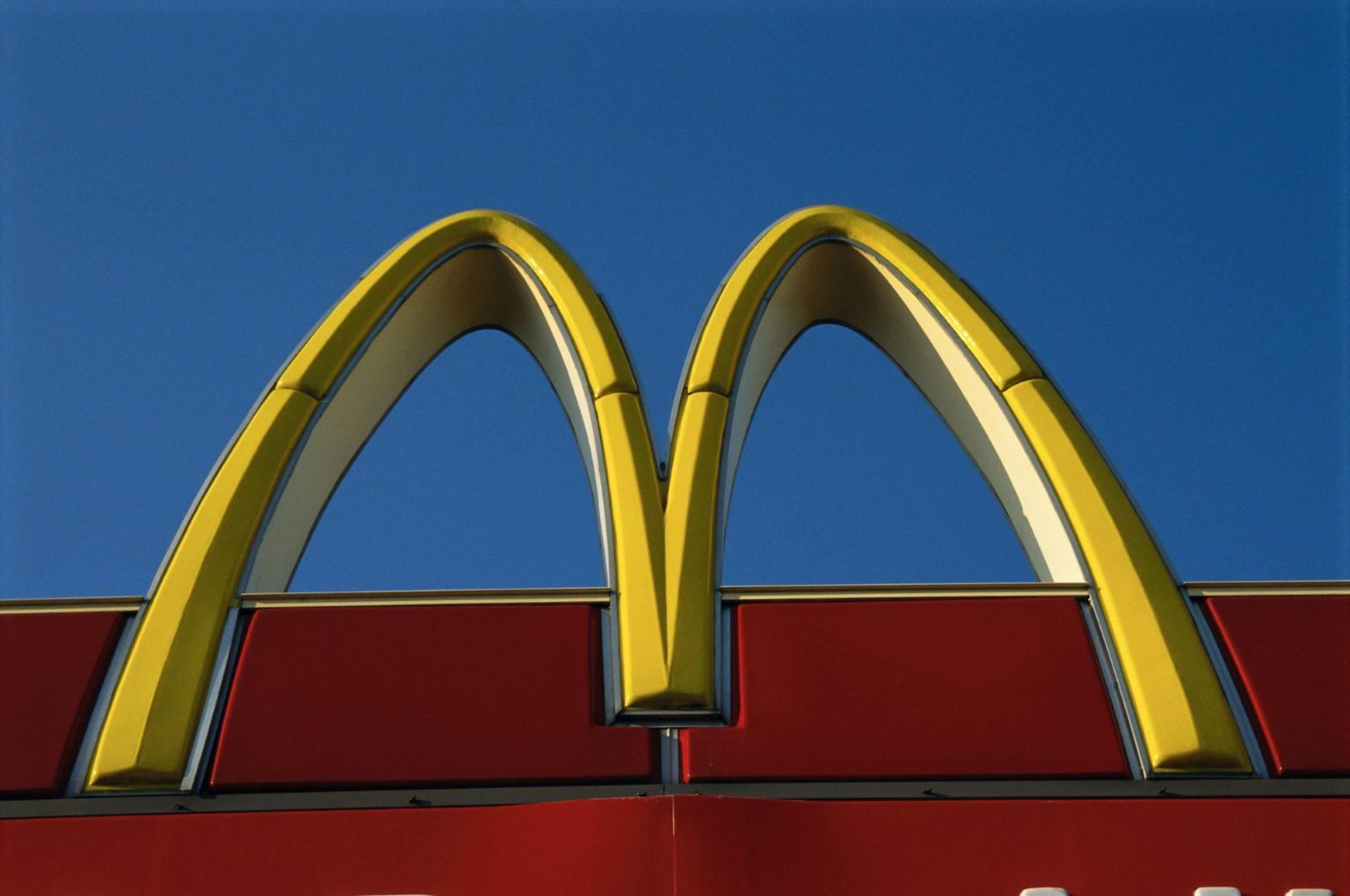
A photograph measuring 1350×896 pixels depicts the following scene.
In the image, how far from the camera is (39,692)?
612 cm

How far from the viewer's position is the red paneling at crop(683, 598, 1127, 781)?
19.1 ft

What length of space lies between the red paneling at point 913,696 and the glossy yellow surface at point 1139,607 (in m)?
0.20

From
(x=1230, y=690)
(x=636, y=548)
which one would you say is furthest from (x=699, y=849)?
(x=1230, y=690)

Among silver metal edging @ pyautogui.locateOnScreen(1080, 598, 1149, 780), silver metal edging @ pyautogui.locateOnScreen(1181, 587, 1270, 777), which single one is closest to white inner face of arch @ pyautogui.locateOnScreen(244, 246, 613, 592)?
silver metal edging @ pyautogui.locateOnScreen(1080, 598, 1149, 780)

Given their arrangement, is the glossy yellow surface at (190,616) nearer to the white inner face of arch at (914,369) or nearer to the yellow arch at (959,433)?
the yellow arch at (959,433)

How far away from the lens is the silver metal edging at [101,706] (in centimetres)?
580

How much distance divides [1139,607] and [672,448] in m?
2.45

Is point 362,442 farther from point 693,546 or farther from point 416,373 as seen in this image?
point 693,546

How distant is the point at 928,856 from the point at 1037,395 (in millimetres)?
2878

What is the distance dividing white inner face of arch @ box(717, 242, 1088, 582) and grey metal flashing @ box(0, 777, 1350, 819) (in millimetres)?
1256

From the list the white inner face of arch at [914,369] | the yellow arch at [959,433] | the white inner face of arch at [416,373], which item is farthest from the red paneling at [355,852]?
the white inner face of arch at [914,369]

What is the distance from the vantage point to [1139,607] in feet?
21.2

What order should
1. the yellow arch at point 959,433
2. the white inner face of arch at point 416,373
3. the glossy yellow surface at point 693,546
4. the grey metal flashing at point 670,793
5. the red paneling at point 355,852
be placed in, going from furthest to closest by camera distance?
the white inner face of arch at point 416,373, the yellow arch at point 959,433, the glossy yellow surface at point 693,546, the grey metal flashing at point 670,793, the red paneling at point 355,852

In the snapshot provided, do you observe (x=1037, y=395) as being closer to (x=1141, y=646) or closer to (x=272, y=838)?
(x=1141, y=646)
